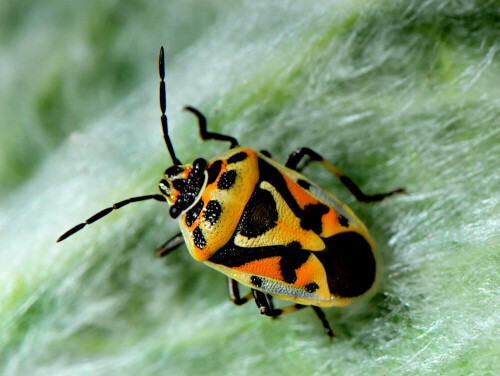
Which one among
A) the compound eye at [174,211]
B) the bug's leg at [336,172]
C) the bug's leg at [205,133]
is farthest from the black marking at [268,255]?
the bug's leg at [205,133]

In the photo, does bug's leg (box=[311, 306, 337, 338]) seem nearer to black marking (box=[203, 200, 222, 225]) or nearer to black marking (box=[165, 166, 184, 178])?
black marking (box=[203, 200, 222, 225])

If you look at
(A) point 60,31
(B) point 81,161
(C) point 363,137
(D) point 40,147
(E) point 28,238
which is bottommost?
(C) point 363,137

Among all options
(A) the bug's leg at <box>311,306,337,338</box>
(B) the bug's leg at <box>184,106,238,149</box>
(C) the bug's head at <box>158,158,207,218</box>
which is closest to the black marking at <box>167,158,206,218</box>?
(C) the bug's head at <box>158,158,207,218</box>

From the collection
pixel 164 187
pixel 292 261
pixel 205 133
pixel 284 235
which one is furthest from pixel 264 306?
pixel 205 133

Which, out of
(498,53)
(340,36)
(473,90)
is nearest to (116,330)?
(340,36)

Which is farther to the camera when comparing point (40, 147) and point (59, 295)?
point (40, 147)

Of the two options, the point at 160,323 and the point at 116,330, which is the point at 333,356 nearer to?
the point at 160,323
